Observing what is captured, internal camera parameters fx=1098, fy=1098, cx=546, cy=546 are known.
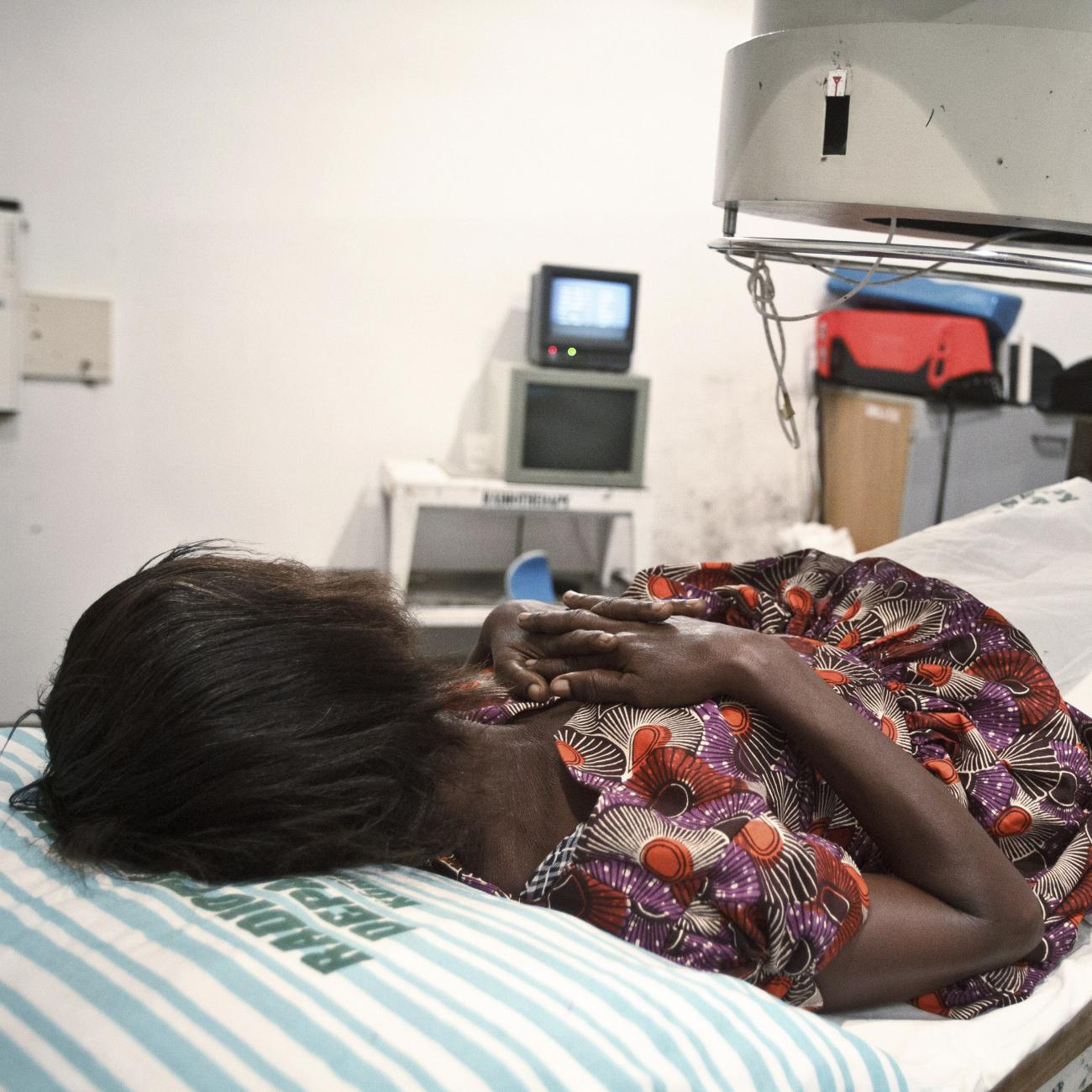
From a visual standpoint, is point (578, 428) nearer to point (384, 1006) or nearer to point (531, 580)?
point (531, 580)

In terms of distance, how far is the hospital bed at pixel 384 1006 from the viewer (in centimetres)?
71

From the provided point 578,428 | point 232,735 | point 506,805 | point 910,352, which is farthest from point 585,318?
point 232,735

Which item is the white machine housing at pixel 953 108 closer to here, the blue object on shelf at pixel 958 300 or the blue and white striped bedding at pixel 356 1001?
the blue and white striped bedding at pixel 356 1001

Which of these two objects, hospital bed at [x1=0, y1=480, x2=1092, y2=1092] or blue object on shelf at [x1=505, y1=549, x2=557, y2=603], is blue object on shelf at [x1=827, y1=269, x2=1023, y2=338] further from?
hospital bed at [x1=0, y1=480, x2=1092, y2=1092]

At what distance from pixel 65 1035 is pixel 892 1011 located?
28.5 inches

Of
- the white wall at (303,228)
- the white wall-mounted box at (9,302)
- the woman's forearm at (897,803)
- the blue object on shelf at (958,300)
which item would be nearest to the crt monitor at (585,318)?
the white wall at (303,228)

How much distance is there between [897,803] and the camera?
991 millimetres

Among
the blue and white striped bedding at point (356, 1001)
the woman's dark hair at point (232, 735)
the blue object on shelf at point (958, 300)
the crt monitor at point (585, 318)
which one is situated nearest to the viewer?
the blue and white striped bedding at point (356, 1001)

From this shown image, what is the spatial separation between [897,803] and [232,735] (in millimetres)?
585

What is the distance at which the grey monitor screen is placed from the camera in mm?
3043

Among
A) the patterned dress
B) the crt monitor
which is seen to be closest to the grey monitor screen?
the crt monitor

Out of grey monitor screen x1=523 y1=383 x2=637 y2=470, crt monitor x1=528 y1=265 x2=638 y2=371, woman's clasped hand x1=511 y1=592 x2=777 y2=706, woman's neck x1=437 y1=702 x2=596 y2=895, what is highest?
crt monitor x1=528 y1=265 x2=638 y2=371

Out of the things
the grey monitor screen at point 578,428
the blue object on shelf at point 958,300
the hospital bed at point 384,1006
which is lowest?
the hospital bed at point 384,1006

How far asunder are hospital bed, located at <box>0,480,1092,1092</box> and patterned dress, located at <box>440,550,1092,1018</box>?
49mm
